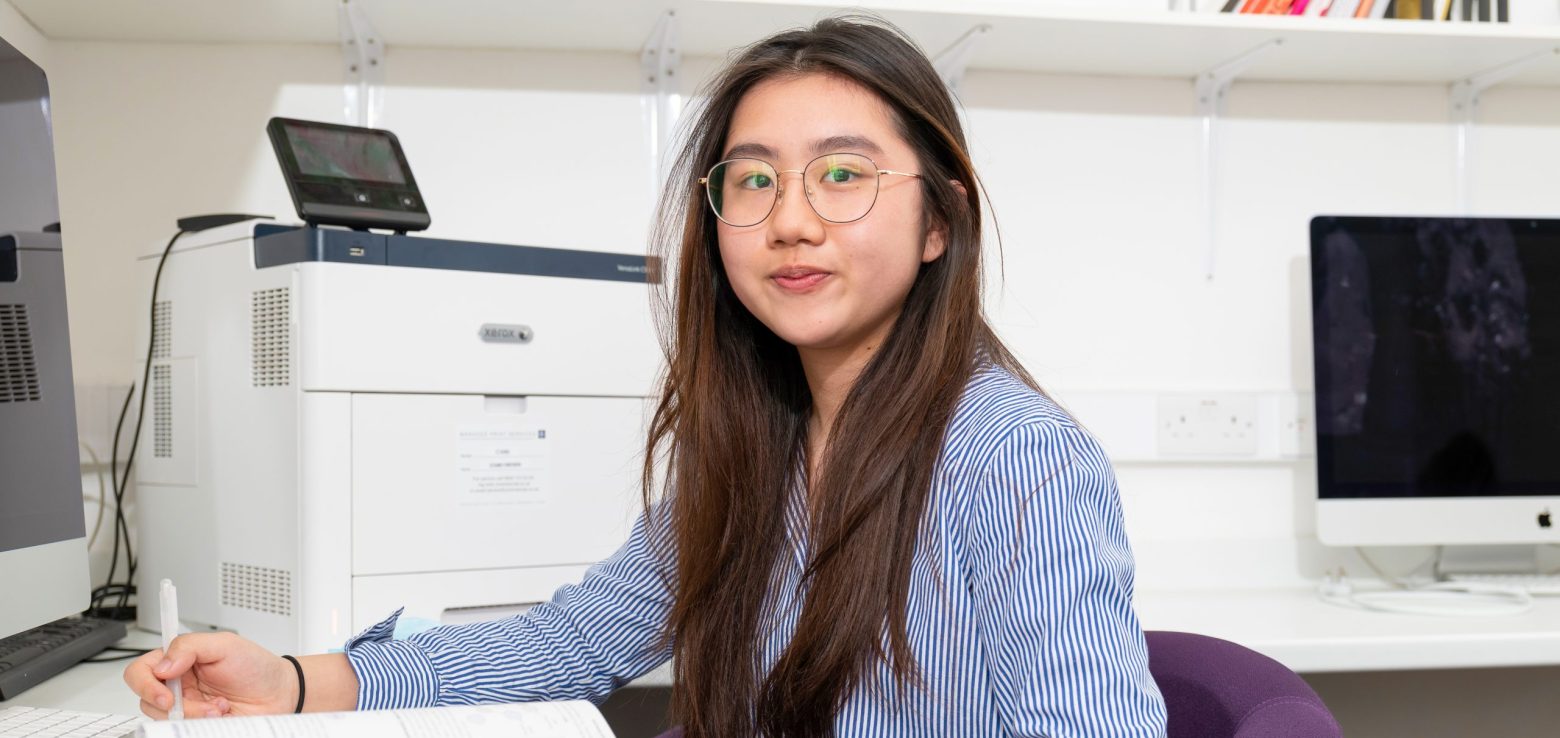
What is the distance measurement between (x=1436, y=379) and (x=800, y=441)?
1147mm

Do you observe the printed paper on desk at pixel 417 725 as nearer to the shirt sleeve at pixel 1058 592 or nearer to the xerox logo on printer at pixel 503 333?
the shirt sleeve at pixel 1058 592

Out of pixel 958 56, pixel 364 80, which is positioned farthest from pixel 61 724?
pixel 958 56

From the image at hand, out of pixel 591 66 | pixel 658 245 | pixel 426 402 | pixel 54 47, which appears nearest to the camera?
pixel 658 245

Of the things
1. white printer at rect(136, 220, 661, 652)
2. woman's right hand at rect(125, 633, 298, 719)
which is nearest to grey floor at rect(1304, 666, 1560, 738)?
white printer at rect(136, 220, 661, 652)

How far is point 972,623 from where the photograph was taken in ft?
2.81

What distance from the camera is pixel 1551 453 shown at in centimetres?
174

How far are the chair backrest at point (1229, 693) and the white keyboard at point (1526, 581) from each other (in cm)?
108

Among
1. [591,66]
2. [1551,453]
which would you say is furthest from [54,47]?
[1551,453]

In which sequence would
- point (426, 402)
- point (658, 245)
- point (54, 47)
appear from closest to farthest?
point (658, 245) → point (426, 402) → point (54, 47)

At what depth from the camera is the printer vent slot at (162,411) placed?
4.60ft

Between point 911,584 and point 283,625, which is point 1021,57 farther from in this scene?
point 283,625

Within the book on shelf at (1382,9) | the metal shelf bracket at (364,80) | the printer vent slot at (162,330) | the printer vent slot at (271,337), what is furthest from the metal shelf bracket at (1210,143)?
the printer vent slot at (162,330)

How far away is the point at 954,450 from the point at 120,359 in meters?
1.32

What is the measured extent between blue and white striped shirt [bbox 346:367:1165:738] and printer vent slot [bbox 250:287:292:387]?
1.29ft
